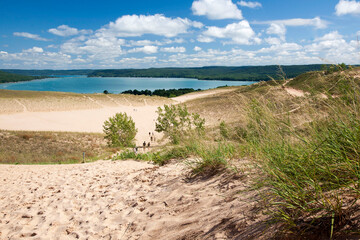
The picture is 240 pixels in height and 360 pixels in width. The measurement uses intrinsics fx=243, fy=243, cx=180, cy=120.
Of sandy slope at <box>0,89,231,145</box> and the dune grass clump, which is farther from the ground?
the dune grass clump

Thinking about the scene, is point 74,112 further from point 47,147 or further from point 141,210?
point 141,210

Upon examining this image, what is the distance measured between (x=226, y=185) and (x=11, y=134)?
30666 millimetres

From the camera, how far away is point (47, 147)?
22891 millimetres

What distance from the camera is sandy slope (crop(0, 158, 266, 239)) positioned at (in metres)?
3.02

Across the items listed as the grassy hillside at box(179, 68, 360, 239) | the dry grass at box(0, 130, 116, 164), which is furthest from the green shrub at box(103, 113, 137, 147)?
the grassy hillside at box(179, 68, 360, 239)

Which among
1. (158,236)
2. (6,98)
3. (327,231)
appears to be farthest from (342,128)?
(6,98)

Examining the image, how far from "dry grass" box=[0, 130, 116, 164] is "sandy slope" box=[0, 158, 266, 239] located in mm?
12423

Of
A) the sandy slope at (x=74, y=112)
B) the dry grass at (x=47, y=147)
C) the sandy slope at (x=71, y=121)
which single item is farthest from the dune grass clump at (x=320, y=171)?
the sandy slope at (x=71, y=121)

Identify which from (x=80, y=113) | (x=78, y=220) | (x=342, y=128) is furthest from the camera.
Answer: (x=80, y=113)

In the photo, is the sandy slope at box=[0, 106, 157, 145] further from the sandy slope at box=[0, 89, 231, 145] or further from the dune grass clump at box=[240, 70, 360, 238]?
the dune grass clump at box=[240, 70, 360, 238]

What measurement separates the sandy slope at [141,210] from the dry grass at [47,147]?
12423mm

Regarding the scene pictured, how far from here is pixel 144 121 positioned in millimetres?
54781

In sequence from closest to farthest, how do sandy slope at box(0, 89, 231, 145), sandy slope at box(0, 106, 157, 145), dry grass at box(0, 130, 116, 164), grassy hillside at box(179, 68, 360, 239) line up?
grassy hillside at box(179, 68, 360, 239), dry grass at box(0, 130, 116, 164), sandy slope at box(0, 106, 157, 145), sandy slope at box(0, 89, 231, 145)

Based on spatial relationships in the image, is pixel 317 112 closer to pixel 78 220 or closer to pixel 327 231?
pixel 327 231
